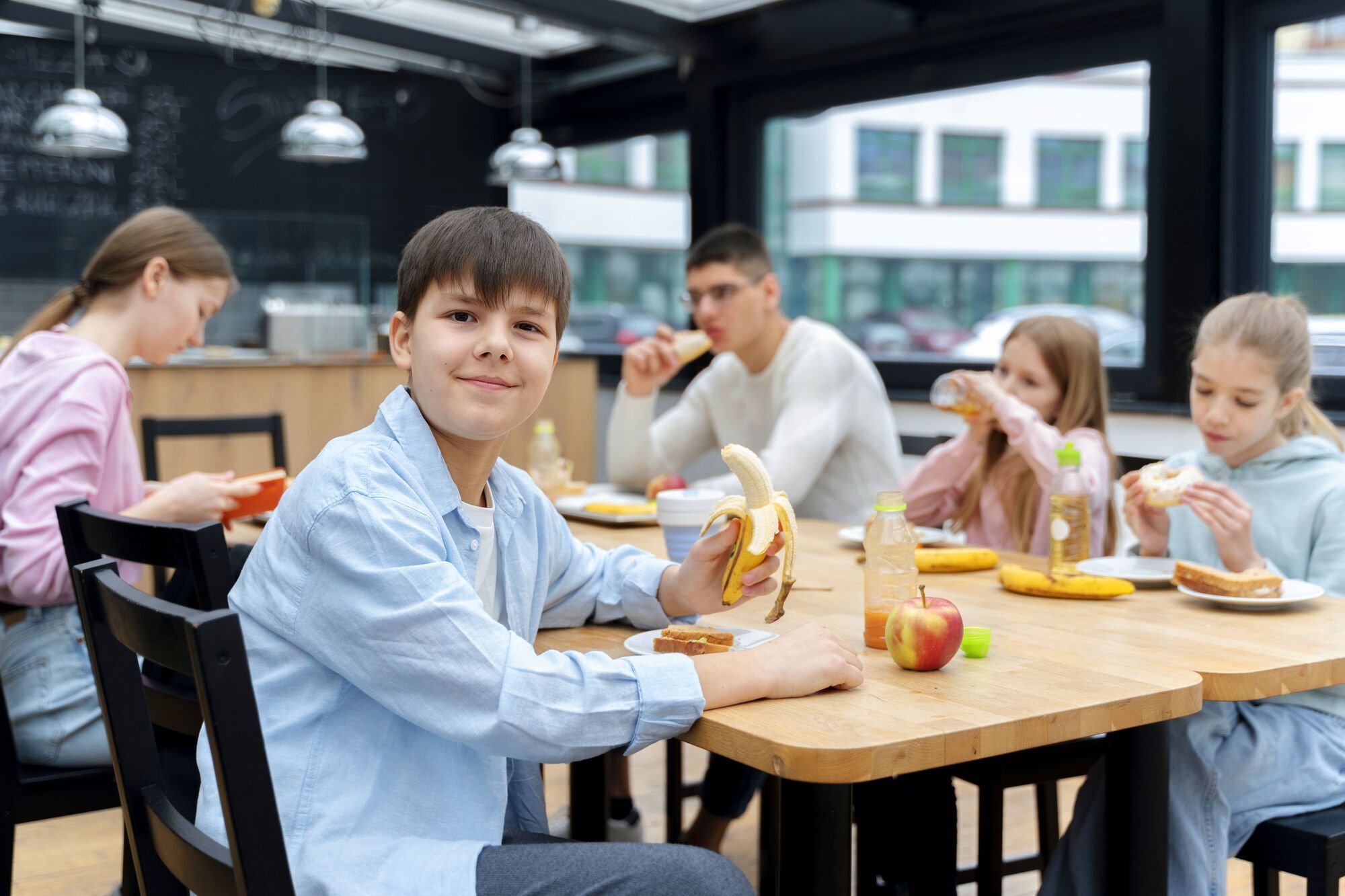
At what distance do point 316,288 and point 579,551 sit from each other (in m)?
5.08

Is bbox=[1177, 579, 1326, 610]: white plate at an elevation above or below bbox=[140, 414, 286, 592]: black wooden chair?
below

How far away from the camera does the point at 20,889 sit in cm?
256

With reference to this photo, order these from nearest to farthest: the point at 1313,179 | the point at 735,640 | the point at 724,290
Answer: the point at 735,640 → the point at 724,290 → the point at 1313,179

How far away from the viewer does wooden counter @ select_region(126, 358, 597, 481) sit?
4617mm

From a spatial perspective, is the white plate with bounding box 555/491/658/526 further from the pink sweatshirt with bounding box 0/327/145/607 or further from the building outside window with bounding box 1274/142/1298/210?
the building outside window with bounding box 1274/142/1298/210

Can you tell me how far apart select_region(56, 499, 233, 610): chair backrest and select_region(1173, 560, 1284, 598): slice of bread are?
1246mm

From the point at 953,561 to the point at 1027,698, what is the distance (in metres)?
0.79

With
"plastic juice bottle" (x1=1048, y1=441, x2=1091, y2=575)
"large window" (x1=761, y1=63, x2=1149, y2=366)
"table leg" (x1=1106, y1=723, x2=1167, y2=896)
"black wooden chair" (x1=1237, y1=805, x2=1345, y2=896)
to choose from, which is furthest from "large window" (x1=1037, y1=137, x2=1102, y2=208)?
"table leg" (x1=1106, y1=723, x2=1167, y2=896)

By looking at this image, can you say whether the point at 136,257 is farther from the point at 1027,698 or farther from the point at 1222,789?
the point at 1222,789

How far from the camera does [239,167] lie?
21.2 ft

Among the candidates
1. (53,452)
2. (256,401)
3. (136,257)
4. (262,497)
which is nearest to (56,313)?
(136,257)

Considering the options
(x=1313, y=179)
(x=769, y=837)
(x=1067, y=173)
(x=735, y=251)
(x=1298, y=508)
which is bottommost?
(x=769, y=837)

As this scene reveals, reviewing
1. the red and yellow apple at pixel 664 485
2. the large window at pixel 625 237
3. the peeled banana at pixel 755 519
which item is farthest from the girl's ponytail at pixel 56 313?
the large window at pixel 625 237

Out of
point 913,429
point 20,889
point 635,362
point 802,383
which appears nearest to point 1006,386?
point 802,383
